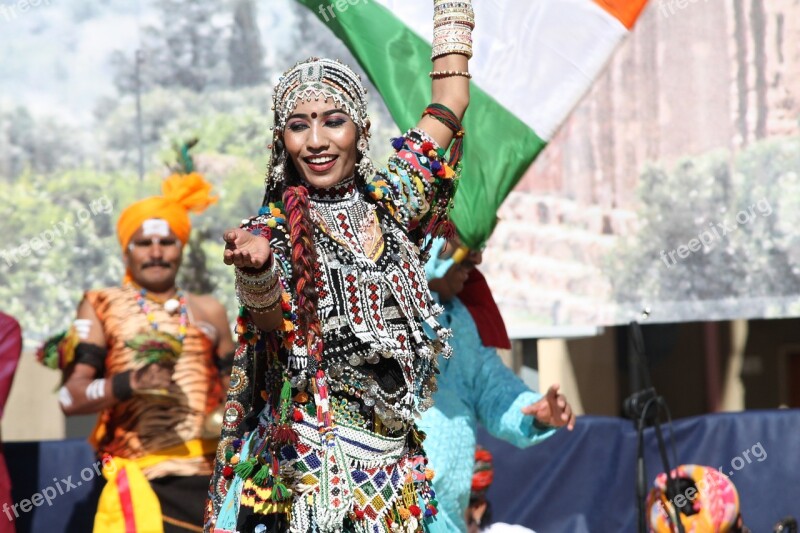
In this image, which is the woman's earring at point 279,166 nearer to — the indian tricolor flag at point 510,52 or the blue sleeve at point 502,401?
the blue sleeve at point 502,401

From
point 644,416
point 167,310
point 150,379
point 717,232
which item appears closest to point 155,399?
point 150,379

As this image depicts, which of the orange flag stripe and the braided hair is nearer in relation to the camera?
the braided hair

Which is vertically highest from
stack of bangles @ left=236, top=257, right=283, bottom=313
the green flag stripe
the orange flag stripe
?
the orange flag stripe

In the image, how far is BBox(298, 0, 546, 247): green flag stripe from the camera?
3928 millimetres

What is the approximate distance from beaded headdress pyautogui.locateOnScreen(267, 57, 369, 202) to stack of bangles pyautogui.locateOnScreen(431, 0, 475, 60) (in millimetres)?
257

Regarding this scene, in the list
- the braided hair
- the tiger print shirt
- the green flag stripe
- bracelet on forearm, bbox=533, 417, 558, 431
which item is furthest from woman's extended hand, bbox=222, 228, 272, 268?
the tiger print shirt

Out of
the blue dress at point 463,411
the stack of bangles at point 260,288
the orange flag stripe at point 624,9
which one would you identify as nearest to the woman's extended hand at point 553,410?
the blue dress at point 463,411

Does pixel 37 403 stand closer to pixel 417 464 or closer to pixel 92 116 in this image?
pixel 92 116

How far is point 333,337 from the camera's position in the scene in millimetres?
2510

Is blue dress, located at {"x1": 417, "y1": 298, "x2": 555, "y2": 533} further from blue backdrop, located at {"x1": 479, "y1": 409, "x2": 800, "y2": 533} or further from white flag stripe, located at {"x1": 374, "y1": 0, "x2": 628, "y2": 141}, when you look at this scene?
blue backdrop, located at {"x1": 479, "y1": 409, "x2": 800, "y2": 533}

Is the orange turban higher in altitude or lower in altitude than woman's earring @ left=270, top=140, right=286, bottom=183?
higher

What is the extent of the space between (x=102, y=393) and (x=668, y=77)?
102 inches

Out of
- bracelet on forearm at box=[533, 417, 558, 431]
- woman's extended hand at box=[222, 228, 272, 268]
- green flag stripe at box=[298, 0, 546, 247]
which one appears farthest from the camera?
green flag stripe at box=[298, 0, 546, 247]

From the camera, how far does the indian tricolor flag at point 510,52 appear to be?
13.6 ft
